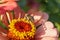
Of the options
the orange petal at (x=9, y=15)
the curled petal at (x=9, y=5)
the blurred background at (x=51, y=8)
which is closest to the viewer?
the curled petal at (x=9, y=5)

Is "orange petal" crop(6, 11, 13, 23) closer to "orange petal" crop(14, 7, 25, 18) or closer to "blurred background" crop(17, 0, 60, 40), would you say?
"orange petal" crop(14, 7, 25, 18)

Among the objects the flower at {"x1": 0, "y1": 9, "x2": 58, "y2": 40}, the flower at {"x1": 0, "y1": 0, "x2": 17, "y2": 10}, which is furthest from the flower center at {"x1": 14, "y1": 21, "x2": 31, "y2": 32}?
the flower at {"x1": 0, "y1": 0, "x2": 17, "y2": 10}

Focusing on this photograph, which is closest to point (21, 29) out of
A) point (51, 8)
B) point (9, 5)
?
point (9, 5)

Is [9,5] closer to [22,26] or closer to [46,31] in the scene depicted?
[22,26]

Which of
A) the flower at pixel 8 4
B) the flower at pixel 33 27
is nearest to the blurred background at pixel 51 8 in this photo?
the flower at pixel 33 27

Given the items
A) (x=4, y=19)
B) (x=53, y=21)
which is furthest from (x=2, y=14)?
(x=53, y=21)

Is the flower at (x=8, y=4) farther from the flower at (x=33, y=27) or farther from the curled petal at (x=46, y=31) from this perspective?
the curled petal at (x=46, y=31)
